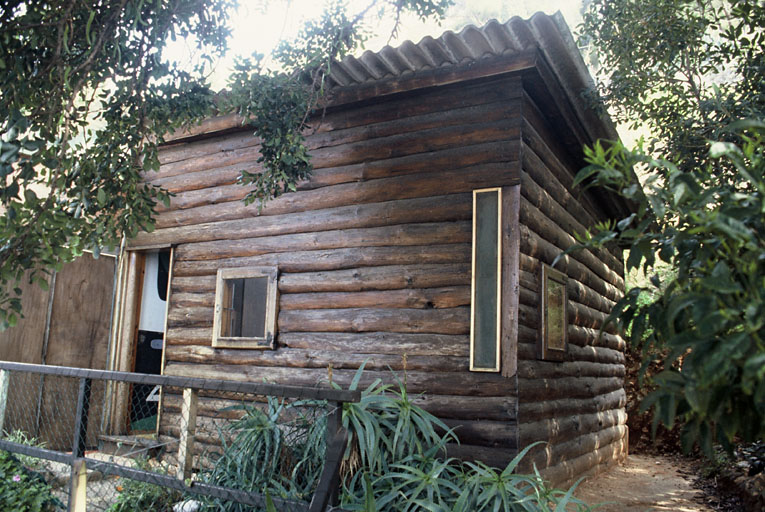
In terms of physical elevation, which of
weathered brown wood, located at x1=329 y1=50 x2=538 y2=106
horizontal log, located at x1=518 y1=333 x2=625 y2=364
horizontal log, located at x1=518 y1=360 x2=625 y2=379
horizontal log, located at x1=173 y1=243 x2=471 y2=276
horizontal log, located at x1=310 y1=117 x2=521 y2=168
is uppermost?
weathered brown wood, located at x1=329 y1=50 x2=538 y2=106

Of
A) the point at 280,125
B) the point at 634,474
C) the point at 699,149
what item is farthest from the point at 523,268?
the point at 634,474

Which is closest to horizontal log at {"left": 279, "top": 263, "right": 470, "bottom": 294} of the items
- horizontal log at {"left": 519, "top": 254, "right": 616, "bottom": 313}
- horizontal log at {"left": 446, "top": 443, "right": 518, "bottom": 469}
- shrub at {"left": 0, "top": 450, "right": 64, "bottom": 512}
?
horizontal log at {"left": 519, "top": 254, "right": 616, "bottom": 313}

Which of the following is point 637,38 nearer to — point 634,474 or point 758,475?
point 758,475

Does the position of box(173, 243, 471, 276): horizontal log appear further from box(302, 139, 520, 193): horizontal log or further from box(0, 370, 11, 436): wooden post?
box(0, 370, 11, 436): wooden post

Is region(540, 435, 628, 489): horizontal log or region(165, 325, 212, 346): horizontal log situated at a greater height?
region(165, 325, 212, 346): horizontal log

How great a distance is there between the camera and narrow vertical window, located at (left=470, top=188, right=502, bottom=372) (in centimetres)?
494

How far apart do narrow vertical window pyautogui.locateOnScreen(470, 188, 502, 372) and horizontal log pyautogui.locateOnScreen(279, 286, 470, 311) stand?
0.15m

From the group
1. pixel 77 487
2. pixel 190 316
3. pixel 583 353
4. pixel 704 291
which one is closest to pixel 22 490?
pixel 77 487

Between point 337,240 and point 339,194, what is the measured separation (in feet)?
1.50

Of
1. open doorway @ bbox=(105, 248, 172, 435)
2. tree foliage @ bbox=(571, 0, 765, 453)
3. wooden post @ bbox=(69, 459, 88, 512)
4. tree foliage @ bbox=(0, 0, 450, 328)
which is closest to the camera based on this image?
tree foliage @ bbox=(571, 0, 765, 453)

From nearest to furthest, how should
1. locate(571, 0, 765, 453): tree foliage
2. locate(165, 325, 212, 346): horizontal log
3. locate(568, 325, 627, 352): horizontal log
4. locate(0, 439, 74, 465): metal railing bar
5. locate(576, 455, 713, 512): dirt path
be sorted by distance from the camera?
1. locate(571, 0, 765, 453): tree foliage
2. locate(0, 439, 74, 465): metal railing bar
3. locate(576, 455, 713, 512): dirt path
4. locate(165, 325, 212, 346): horizontal log
5. locate(568, 325, 627, 352): horizontal log

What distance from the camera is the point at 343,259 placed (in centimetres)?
588

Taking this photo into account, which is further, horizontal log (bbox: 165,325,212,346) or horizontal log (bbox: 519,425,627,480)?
horizontal log (bbox: 165,325,212,346)

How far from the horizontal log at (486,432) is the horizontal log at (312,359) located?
0.44 meters
